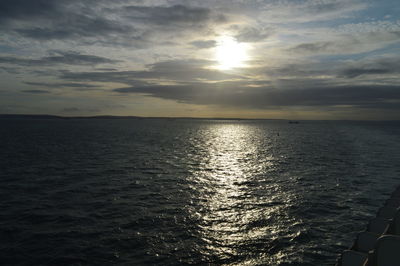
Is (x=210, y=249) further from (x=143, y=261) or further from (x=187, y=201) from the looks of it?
(x=187, y=201)

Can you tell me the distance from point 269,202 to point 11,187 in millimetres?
33514

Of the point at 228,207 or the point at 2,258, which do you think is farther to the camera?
the point at 228,207

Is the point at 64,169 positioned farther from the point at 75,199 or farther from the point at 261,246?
the point at 261,246

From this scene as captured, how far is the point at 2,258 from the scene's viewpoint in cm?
1819

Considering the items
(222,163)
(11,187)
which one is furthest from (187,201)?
(222,163)

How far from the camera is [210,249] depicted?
67.2ft

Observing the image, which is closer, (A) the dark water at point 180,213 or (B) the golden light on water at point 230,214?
(A) the dark water at point 180,213

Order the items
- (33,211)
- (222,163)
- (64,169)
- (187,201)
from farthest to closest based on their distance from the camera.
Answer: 1. (222,163)
2. (64,169)
3. (187,201)
4. (33,211)

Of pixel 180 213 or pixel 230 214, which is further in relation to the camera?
pixel 230 214

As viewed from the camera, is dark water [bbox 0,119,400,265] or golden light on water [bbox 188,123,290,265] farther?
golden light on water [bbox 188,123,290,265]

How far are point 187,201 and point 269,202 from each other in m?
9.78

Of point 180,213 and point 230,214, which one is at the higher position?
point 180,213

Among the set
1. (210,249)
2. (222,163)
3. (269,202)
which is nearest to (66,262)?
(210,249)

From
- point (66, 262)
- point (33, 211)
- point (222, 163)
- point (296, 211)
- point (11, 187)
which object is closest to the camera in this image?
point (66, 262)
